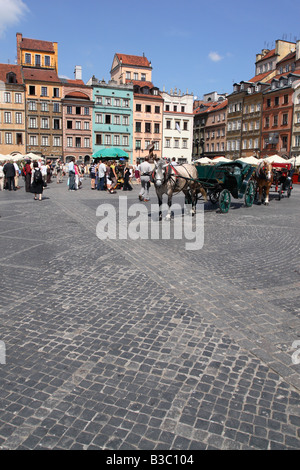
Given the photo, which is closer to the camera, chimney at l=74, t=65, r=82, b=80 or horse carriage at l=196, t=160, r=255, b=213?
horse carriage at l=196, t=160, r=255, b=213

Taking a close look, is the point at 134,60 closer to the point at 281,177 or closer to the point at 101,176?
the point at 101,176

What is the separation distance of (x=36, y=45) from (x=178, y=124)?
27.9m

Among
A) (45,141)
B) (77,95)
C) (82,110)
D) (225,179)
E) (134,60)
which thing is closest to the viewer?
(225,179)

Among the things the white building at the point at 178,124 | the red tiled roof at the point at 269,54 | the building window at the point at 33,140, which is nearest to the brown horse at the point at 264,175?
the building window at the point at 33,140

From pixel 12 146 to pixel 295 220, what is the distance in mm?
55060

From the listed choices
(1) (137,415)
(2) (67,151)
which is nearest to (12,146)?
(2) (67,151)

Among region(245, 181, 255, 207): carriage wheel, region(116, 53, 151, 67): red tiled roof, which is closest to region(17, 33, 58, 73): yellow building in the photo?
region(116, 53, 151, 67): red tiled roof

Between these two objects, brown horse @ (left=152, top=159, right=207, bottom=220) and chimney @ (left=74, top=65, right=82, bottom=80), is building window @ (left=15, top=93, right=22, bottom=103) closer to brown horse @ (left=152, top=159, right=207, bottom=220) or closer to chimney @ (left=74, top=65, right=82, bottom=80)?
chimney @ (left=74, top=65, right=82, bottom=80)

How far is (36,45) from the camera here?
66125 mm

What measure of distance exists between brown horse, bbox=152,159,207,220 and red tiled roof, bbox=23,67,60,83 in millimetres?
55353

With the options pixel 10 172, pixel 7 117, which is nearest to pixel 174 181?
pixel 10 172

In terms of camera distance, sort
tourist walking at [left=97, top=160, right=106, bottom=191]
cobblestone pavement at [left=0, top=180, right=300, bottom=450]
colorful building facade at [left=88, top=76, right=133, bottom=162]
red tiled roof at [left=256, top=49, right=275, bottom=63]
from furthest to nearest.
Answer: colorful building facade at [left=88, top=76, right=133, bottom=162], red tiled roof at [left=256, top=49, right=275, bottom=63], tourist walking at [left=97, top=160, right=106, bottom=191], cobblestone pavement at [left=0, top=180, right=300, bottom=450]

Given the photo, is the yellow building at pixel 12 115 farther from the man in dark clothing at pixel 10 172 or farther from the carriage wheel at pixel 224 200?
the carriage wheel at pixel 224 200

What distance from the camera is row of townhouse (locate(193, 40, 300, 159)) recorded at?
178 ft
